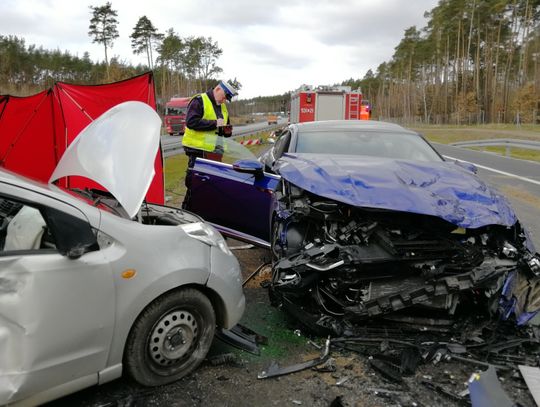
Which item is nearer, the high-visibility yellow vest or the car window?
the car window

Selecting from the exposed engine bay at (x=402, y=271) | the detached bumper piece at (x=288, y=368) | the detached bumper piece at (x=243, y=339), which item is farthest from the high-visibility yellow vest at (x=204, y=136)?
the detached bumper piece at (x=288, y=368)

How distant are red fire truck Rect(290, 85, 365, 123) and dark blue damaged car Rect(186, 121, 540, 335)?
1482cm

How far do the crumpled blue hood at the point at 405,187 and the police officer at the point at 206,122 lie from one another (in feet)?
6.13

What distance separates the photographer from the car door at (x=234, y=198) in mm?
4586

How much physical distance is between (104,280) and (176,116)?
104 ft

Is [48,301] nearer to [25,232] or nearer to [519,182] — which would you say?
[25,232]

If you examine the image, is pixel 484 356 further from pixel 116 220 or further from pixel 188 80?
pixel 188 80

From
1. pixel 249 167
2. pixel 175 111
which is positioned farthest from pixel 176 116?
pixel 249 167

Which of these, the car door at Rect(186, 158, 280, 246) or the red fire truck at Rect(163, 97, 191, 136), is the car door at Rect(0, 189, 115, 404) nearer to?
the car door at Rect(186, 158, 280, 246)

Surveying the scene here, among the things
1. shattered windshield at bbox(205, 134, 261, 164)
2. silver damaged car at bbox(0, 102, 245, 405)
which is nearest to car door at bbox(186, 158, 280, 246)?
shattered windshield at bbox(205, 134, 261, 164)

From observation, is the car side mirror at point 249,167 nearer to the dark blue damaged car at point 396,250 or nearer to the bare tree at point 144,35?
the dark blue damaged car at point 396,250

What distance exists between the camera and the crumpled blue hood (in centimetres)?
304

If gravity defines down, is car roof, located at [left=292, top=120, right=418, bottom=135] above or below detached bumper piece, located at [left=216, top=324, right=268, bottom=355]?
above

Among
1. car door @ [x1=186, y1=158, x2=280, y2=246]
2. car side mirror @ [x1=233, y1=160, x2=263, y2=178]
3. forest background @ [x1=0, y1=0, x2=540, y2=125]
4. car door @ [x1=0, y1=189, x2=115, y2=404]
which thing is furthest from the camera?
forest background @ [x1=0, y1=0, x2=540, y2=125]
